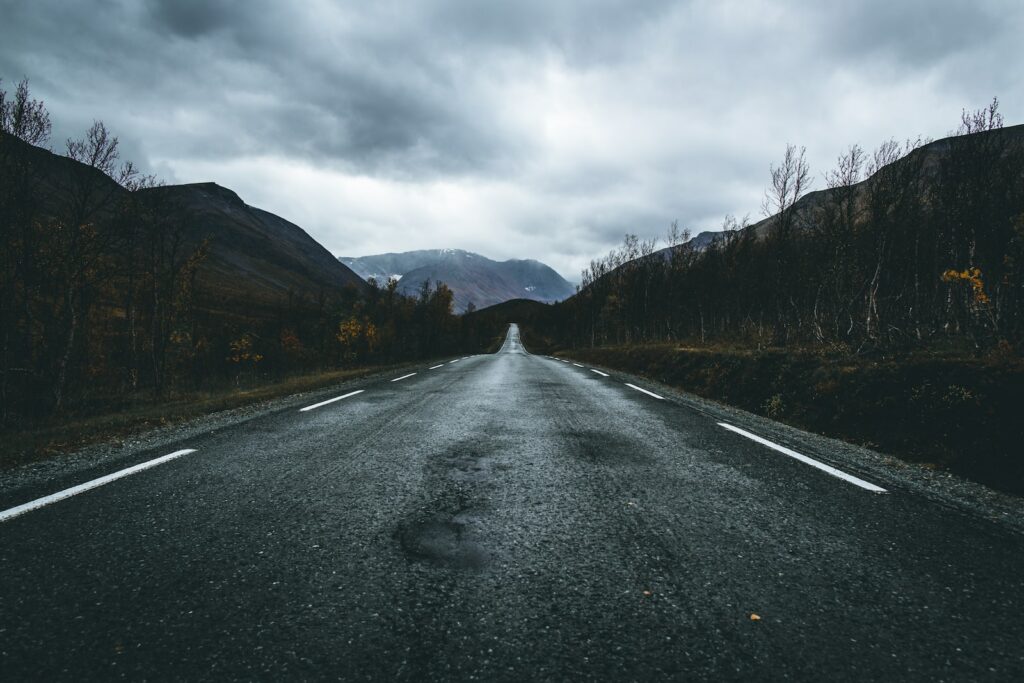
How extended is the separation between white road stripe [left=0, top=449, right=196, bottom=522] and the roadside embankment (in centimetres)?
775

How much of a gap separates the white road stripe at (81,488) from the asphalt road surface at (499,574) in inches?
1.6

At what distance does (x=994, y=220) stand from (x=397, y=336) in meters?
56.5

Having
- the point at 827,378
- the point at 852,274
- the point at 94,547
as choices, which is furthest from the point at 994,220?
the point at 94,547

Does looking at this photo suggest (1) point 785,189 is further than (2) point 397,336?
No

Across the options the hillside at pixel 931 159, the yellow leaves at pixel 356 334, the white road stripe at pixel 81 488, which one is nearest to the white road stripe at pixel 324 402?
the white road stripe at pixel 81 488

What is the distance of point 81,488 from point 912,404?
9.13 meters

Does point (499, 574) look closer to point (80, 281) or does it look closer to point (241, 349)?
point (80, 281)

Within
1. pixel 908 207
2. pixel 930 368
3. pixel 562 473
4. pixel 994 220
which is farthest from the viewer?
pixel 908 207

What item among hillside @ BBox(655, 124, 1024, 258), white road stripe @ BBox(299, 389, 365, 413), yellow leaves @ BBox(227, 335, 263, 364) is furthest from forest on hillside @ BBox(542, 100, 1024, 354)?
yellow leaves @ BBox(227, 335, 263, 364)

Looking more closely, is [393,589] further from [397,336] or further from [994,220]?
[397,336]

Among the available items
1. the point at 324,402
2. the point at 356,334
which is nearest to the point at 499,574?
the point at 324,402

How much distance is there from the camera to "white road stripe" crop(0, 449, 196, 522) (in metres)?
3.02

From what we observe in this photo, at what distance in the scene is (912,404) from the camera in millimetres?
5844

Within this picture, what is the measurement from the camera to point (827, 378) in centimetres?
771
